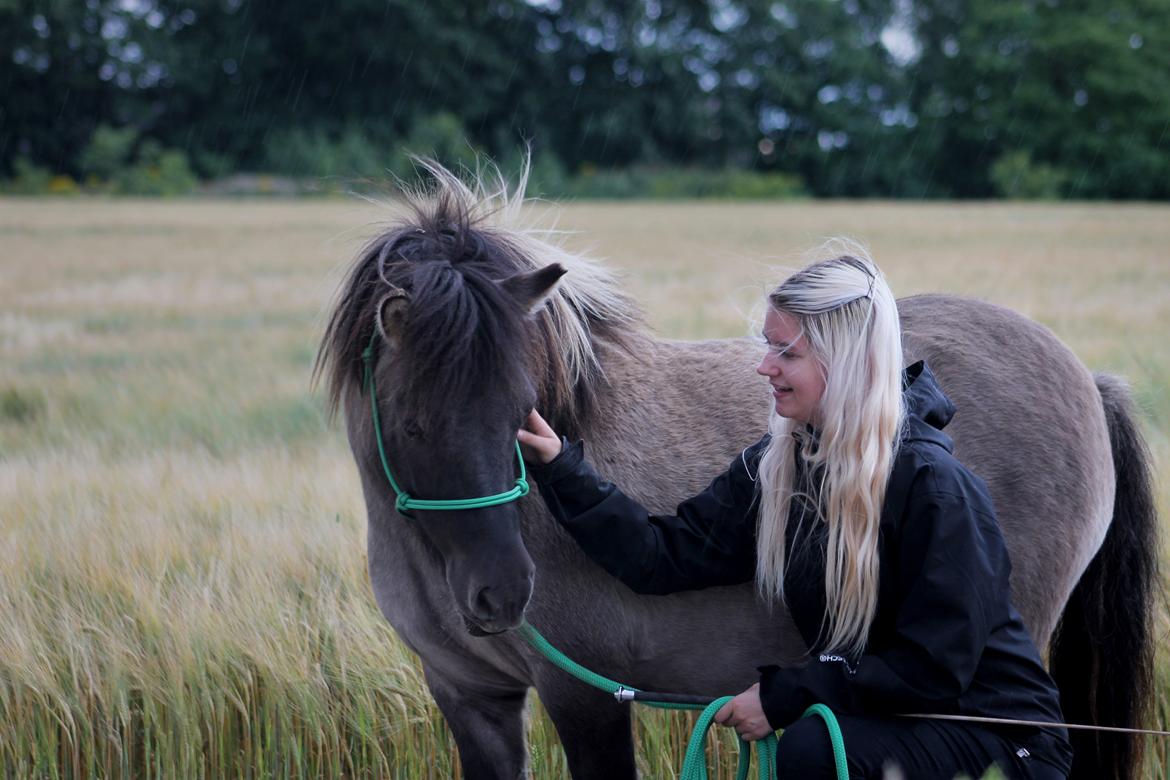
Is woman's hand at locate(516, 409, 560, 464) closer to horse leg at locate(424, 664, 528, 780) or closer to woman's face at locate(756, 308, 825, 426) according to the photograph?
woman's face at locate(756, 308, 825, 426)

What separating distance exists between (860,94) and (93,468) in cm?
5387

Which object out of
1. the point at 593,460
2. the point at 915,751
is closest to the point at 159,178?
the point at 593,460

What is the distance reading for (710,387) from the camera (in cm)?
334

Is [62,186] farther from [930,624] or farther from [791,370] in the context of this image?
[930,624]

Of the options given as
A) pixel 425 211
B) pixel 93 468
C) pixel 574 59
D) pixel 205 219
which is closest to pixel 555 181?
pixel 574 59

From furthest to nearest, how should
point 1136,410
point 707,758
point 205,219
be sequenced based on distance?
point 205,219 < point 707,758 < point 1136,410

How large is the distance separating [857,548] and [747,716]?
19.8 inches

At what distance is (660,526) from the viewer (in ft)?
9.46

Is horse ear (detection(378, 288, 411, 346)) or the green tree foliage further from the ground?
the green tree foliage

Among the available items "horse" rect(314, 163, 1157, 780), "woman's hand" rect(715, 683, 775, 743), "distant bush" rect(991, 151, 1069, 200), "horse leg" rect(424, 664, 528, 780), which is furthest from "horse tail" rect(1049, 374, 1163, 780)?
"distant bush" rect(991, 151, 1069, 200)

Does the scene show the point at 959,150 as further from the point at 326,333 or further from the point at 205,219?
the point at 326,333

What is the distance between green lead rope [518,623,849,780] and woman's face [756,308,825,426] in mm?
733

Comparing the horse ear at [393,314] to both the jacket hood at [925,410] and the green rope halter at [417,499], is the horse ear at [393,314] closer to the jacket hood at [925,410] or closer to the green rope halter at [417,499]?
the green rope halter at [417,499]

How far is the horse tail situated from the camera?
3.56m
